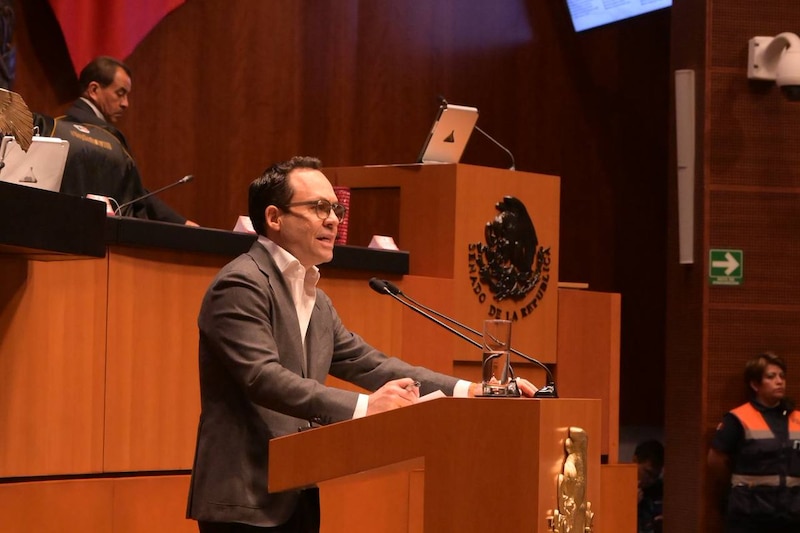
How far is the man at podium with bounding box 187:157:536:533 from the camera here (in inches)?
105

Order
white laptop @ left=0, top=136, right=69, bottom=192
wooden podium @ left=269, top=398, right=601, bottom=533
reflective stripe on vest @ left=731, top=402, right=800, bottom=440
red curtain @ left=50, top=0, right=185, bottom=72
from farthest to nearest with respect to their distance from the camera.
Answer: red curtain @ left=50, top=0, right=185, bottom=72 < reflective stripe on vest @ left=731, top=402, right=800, bottom=440 < white laptop @ left=0, top=136, right=69, bottom=192 < wooden podium @ left=269, top=398, right=601, bottom=533

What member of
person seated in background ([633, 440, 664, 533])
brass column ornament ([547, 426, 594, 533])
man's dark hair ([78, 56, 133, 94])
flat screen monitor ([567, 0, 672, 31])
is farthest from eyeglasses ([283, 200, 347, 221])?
flat screen monitor ([567, 0, 672, 31])

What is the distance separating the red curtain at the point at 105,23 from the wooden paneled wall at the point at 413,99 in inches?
3.9

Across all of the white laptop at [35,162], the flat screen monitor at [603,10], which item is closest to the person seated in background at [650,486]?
the flat screen monitor at [603,10]

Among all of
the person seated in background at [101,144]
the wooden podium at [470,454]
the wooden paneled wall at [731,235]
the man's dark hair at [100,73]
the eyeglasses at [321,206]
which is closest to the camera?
the wooden podium at [470,454]

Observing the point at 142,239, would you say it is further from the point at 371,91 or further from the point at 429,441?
the point at 371,91

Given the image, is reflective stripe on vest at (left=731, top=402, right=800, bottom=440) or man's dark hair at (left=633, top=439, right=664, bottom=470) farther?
man's dark hair at (left=633, top=439, right=664, bottom=470)

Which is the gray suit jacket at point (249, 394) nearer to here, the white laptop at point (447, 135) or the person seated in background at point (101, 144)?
the person seated in background at point (101, 144)

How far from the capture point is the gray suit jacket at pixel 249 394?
2.67 metres

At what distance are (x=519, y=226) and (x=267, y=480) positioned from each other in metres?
3.32

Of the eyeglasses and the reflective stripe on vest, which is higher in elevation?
the eyeglasses

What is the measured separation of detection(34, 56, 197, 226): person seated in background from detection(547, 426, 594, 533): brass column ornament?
3.40 meters

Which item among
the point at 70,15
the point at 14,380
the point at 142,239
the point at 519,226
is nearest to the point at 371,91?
the point at 70,15

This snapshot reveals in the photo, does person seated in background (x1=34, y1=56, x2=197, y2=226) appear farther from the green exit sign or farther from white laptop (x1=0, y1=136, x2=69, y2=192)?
the green exit sign
